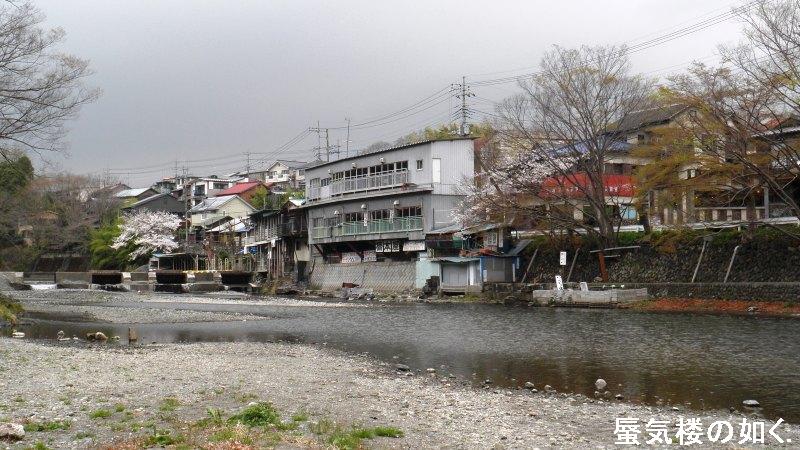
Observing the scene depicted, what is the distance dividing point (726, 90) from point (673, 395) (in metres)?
21.9

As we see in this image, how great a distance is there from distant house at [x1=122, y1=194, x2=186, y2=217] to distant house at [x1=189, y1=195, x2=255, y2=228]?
5428mm

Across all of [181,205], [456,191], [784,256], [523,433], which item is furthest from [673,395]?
[181,205]

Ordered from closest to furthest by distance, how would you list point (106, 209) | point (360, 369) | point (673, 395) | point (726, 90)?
point (673, 395)
point (360, 369)
point (726, 90)
point (106, 209)

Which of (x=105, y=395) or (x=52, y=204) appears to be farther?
(x=52, y=204)

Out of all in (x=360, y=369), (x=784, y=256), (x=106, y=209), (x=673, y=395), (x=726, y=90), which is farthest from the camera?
(x=106, y=209)

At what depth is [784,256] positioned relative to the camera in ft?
112

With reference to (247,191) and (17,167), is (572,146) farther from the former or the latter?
(247,191)

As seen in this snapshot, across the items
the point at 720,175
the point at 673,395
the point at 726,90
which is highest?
the point at 726,90

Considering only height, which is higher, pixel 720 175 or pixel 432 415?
pixel 720 175

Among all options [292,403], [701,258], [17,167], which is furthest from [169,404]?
[701,258]

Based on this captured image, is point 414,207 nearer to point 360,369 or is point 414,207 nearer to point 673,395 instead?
point 360,369

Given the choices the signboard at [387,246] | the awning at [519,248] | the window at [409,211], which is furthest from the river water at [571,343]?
the signboard at [387,246]

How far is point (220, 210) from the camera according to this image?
302 feet

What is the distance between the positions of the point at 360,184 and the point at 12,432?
53537mm
